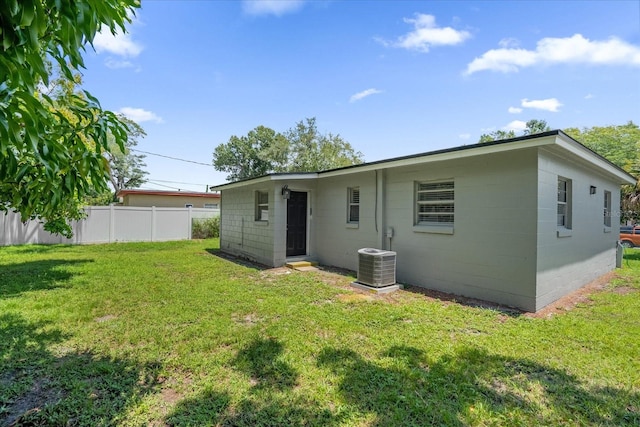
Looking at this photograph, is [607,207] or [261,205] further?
[261,205]

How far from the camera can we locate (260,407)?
8.36ft

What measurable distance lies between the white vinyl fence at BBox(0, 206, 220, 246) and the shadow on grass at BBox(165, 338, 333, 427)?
1434cm

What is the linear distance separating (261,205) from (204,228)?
8.17 meters

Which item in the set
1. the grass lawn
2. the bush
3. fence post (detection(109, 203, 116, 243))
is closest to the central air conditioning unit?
the grass lawn

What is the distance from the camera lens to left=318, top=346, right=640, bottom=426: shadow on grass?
248 centimetres

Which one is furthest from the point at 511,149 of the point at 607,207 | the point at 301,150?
the point at 301,150

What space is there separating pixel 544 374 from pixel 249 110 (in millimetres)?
17508

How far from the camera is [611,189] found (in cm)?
902

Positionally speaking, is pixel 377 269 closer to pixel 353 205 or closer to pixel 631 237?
pixel 353 205

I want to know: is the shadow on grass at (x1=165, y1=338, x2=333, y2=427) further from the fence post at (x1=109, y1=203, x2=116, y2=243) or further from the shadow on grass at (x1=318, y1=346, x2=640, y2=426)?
the fence post at (x1=109, y1=203, x2=116, y2=243)

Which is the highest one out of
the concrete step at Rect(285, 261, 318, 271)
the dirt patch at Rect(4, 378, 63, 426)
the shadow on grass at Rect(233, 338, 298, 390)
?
the concrete step at Rect(285, 261, 318, 271)

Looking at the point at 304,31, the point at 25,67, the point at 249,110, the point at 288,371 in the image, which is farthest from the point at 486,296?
the point at 249,110

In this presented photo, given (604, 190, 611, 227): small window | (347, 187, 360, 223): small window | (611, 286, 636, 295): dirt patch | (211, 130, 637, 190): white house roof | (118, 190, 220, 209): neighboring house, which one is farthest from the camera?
(118, 190, 220, 209): neighboring house

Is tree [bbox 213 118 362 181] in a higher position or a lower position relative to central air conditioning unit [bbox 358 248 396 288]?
higher
